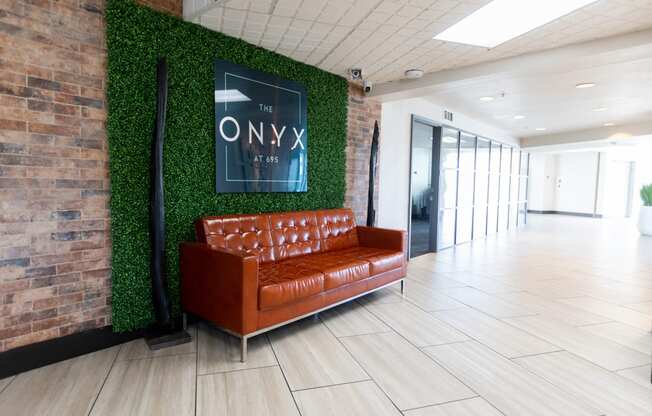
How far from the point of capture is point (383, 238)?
13.0 ft

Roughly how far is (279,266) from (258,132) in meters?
1.33

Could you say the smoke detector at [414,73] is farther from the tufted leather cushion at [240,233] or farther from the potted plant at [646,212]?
the potted plant at [646,212]

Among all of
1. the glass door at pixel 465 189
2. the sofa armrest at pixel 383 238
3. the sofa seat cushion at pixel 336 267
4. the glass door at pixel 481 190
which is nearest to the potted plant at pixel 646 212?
the glass door at pixel 481 190

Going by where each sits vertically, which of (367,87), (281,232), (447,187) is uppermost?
(367,87)

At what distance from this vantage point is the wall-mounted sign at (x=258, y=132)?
3182 mm

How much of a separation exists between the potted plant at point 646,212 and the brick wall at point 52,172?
11501mm

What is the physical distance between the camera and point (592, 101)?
565 centimetres

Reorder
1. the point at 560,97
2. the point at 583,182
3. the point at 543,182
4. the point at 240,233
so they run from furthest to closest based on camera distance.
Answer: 1. the point at 543,182
2. the point at 583,182
3. the point at 560,97
4. the point at 240,233

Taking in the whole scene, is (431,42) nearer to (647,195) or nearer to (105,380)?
(105,380)

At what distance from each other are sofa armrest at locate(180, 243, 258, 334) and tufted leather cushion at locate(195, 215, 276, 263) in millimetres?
175

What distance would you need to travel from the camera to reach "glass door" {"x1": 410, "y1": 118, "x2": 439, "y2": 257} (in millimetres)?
5683

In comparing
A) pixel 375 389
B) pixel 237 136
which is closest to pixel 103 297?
pixel 237 136

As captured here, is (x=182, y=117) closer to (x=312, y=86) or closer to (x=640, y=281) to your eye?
(x=312, y=86)

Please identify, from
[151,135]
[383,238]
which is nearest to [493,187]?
[383,238]
